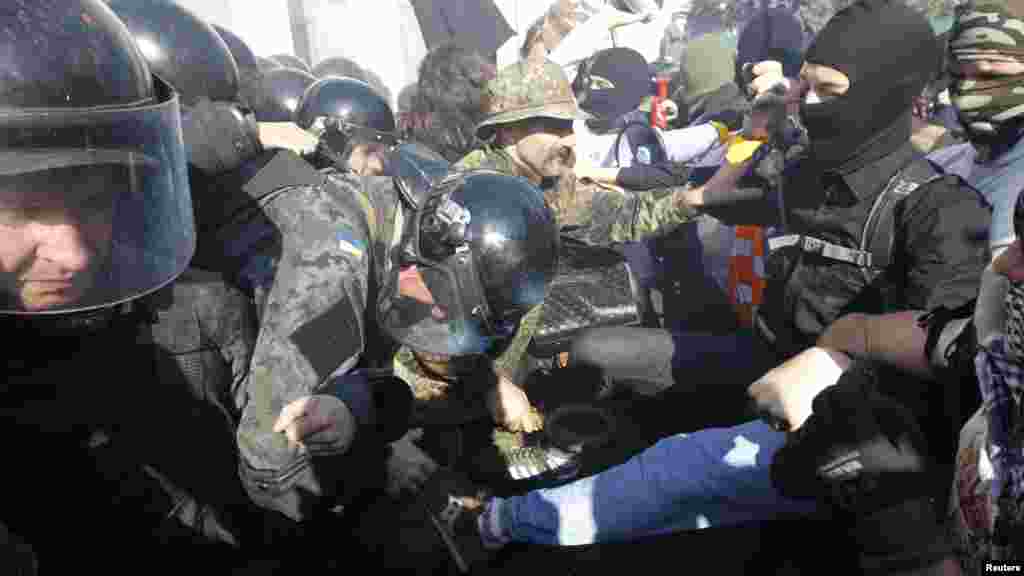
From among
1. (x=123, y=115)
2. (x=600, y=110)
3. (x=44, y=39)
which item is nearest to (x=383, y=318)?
(x=123, y=115)

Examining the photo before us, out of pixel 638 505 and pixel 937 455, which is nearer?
pixel 937 455

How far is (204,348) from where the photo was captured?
5.83 feet

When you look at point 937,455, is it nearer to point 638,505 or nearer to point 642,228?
point 638,505

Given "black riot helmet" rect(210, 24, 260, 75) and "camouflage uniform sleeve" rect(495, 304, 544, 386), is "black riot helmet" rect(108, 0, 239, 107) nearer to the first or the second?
"black riot helmet" rect(210, 24, 260, 75)

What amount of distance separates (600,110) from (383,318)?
359cm

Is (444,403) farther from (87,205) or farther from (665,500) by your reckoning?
(87,205)


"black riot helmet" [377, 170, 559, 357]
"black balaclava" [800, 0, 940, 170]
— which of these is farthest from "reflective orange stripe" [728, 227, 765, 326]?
"black riot helmet" [377, 170, 559, 357]

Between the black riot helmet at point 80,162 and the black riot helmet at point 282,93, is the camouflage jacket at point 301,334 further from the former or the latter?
the black riot helmet at point 282,93

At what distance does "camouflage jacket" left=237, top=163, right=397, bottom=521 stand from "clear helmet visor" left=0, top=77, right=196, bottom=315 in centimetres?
42

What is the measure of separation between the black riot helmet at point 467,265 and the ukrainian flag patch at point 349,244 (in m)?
0.15

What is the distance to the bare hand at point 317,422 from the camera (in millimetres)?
1687

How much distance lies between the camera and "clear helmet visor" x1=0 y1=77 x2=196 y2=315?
3.52ft

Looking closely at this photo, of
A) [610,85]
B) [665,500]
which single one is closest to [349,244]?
[665,500]

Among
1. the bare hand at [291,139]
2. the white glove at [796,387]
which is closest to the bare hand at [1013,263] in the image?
the white glove at [796,387]
